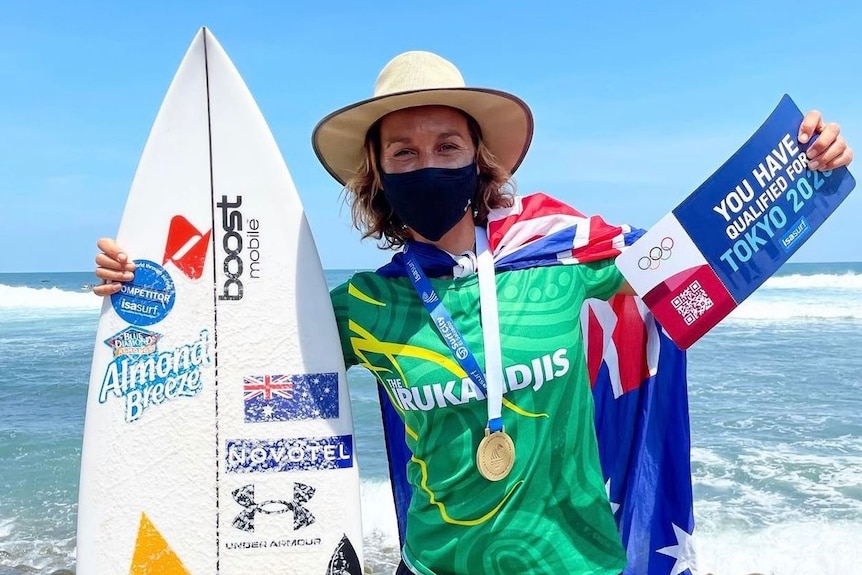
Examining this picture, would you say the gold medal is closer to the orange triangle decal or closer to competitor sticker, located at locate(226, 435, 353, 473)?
competitor sticker, located at locate(226, 435, 353, 473)

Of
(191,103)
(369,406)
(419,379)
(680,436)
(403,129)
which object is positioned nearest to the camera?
(419,379)

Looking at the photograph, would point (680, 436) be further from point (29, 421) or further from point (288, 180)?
point (29, 421)

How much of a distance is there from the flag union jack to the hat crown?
991 millimetres

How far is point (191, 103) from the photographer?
243 centimetres

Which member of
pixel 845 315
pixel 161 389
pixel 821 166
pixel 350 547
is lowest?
pixel 350 547

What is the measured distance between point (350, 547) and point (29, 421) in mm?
7134

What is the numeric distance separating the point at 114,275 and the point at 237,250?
1.24ft

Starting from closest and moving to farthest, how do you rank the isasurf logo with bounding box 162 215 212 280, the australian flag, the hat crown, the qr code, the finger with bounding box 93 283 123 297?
the hat crown < the qr code < the australian flag < the finger with bounding box 93 283 123 297 < the isasurf logo with bounding box 162 215 212 280

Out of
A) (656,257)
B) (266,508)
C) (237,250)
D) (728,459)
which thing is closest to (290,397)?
(266,508)

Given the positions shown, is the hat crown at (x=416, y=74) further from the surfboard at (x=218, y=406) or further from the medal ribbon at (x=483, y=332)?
the surfboard at (x=218, y=406)

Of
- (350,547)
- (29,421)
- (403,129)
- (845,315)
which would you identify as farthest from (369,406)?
(845,315)

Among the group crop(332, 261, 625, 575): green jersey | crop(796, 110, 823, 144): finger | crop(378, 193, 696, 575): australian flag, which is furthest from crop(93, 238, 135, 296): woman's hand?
crop(796, 110, 823, 144): finger

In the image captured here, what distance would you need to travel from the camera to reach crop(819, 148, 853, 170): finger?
1759 mm

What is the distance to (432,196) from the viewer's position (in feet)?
5.56
